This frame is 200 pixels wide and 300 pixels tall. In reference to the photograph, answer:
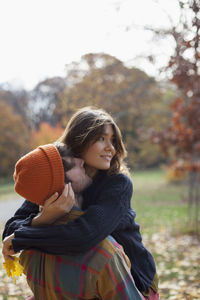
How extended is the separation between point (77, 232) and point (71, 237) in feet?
0.11

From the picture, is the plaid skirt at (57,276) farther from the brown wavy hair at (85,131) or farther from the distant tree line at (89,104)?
the distant tree line at (89,104)

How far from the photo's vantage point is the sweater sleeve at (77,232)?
1478 millimetres

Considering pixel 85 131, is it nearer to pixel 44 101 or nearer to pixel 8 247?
pixel 8 247

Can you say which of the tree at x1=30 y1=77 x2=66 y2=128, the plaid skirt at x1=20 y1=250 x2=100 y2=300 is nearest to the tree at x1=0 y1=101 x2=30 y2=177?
the tree at x1=30 y1=77 x2=66 y2=128

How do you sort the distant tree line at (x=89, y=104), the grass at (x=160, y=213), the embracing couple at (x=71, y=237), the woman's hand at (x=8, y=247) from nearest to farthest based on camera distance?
1. the embracing couple at (x=71, y=237)
2. the woman's hand at (x=8, y=247)
3. the grass at (x=160, y=213)
4. the distant tree line at (x=89, y=104)

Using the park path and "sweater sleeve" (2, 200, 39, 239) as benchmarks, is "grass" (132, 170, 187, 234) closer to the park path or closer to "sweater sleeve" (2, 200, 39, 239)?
the park path

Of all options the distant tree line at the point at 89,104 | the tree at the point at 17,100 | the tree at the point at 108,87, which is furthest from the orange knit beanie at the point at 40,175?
the tree at the point at 17,100

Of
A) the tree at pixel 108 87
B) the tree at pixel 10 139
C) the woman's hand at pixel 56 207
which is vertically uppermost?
the woman's hand at pixel 56 207

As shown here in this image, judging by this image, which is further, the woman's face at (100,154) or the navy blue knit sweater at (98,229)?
the woman's face at (100,154)

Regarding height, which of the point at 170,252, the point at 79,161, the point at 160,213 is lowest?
the point at 160,213

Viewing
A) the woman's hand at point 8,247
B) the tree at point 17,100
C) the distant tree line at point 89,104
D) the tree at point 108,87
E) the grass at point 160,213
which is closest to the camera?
the woman's hand at point 8,247

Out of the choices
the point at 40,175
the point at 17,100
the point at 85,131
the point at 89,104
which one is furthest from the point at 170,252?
the point at 17,100

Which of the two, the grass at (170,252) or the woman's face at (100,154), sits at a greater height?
the woman's face at (100,154)

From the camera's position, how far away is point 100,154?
1.95 meters
